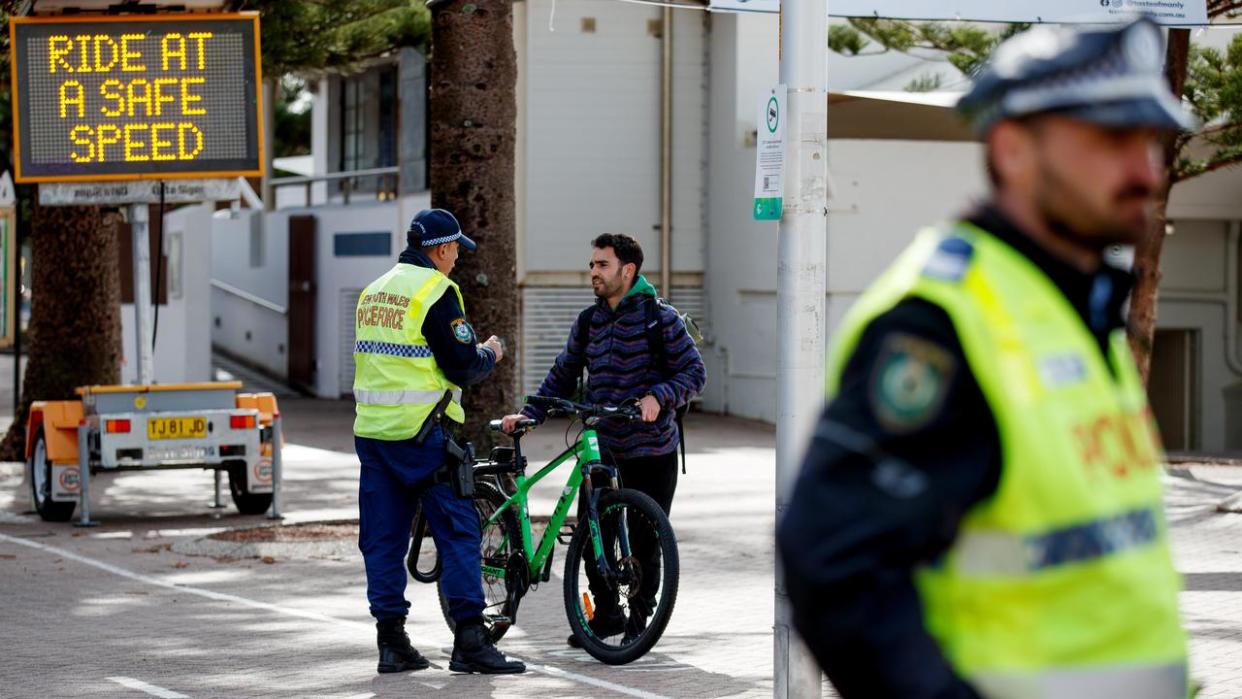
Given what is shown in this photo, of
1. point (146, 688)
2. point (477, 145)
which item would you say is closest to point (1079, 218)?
point (146, 688)

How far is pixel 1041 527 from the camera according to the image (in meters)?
2.31

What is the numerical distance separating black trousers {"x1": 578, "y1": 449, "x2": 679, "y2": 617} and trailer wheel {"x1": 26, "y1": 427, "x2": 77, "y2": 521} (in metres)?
6.53

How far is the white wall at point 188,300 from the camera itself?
1169 inches

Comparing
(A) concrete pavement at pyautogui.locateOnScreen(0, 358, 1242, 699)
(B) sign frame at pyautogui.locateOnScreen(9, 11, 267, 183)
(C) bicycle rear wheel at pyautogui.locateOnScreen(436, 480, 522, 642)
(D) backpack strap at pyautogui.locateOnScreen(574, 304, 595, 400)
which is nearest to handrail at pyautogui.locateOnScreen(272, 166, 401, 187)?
(A) concrete pavement at pyautogui.locateOnScreen(0, 358, 1242, 699)

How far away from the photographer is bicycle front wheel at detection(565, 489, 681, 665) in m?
8.05

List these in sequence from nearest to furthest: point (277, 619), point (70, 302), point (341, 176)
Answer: point (277, 619), point (70, 302), point (341, 176)

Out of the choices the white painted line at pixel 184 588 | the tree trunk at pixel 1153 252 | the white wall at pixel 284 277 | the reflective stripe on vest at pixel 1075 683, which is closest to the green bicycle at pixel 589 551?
the white painted line at pixel 184 588

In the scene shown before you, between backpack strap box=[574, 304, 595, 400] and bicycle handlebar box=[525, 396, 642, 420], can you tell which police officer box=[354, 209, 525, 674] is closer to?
bicycle handlebar box=[525, 396, 642, 420]

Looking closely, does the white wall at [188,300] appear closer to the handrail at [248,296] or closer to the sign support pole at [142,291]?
the handrail at [248,296]

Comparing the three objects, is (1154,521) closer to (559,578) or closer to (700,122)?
(559,578)

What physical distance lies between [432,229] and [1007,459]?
5.95 m

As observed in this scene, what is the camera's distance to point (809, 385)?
666 cm

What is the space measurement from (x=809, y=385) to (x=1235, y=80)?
452 inches

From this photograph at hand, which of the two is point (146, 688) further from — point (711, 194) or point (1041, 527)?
point (711, 194)
